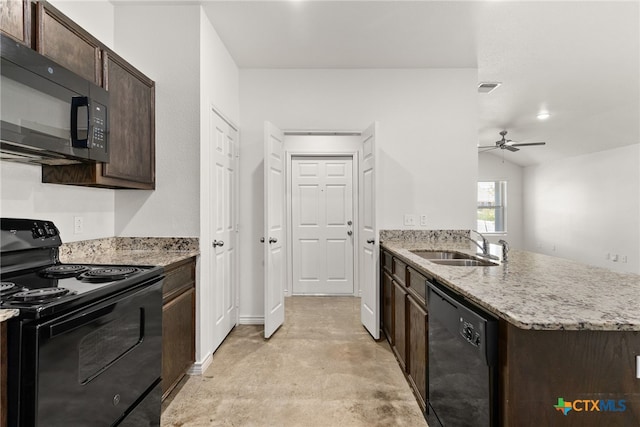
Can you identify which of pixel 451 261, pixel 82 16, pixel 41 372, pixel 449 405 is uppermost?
pixel 82 16

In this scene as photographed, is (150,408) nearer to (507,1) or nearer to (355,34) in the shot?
(355,34)

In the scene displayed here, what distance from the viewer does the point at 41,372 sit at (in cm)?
108

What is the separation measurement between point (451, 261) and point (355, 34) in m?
2.02

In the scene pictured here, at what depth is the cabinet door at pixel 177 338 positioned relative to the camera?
200cm

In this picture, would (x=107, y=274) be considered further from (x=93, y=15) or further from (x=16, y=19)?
(x=93, y=15)

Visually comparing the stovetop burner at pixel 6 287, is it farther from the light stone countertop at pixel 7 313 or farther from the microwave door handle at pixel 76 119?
the microwave door handle at pixel 76 119

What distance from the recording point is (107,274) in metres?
1.54

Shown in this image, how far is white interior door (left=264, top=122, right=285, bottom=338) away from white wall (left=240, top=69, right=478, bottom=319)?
0.23 meters

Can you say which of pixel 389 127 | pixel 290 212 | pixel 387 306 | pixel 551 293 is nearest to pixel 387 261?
pixel 387 306

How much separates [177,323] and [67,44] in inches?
65.4

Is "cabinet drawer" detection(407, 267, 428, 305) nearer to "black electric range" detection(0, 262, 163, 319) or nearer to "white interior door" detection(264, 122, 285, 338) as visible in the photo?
"white interior door" detection(264, 122, 285, 338)

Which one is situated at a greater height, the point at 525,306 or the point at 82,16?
the point at 82,16

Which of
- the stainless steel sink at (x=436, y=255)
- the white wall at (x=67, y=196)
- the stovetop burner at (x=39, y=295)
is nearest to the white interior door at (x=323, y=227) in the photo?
the stainless steel sink at (x=436, y=255)

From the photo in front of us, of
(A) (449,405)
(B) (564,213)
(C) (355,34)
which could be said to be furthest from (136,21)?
(B) (564,213)
